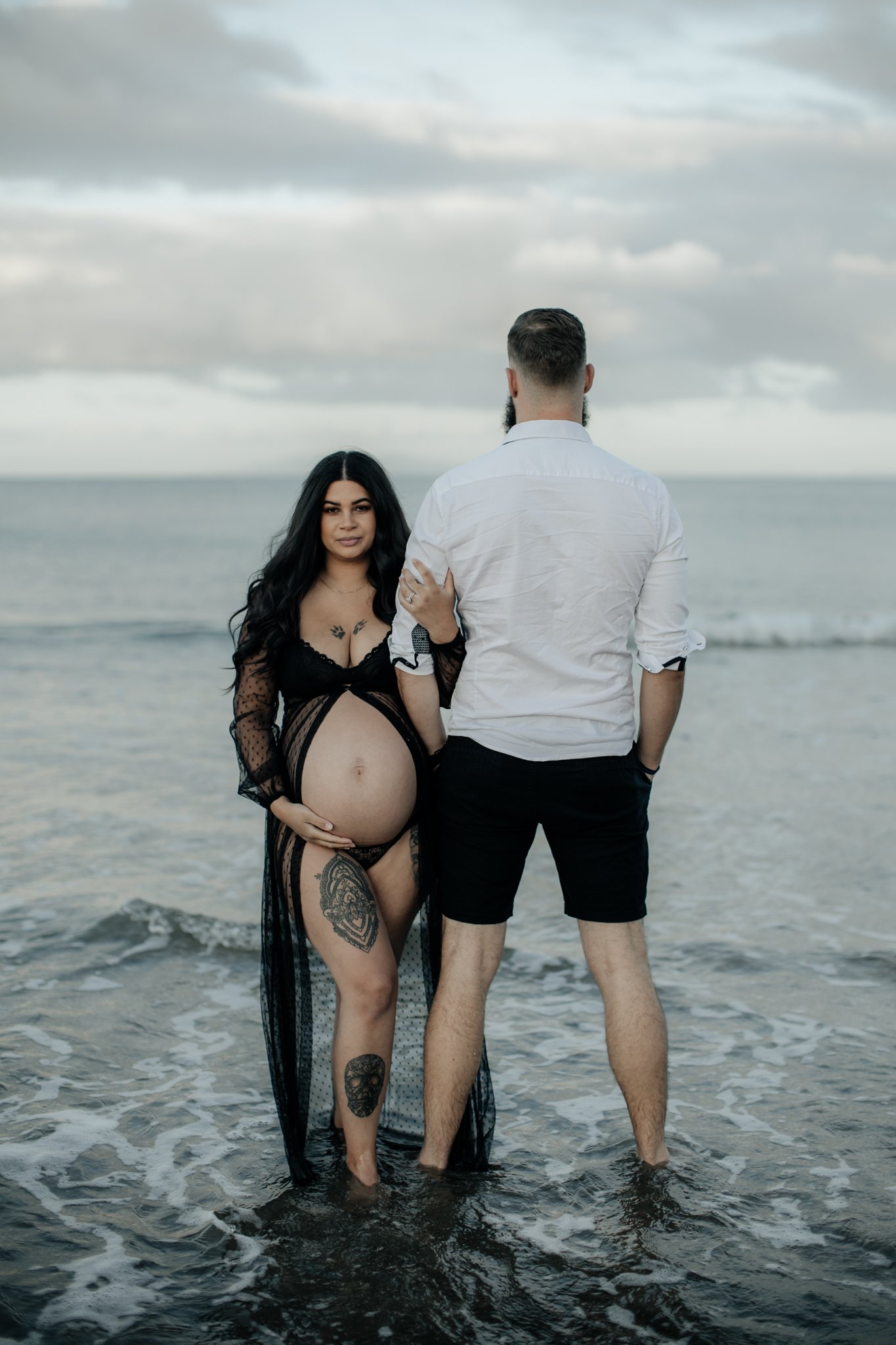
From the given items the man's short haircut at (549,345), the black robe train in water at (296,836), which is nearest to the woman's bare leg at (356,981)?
the black robe train in water at (296,836)

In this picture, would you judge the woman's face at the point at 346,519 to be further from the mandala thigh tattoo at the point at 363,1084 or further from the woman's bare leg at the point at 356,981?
the mandala thigh tattoo at the point at 363,1084

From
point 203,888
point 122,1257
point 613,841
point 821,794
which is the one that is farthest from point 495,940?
point 821,794

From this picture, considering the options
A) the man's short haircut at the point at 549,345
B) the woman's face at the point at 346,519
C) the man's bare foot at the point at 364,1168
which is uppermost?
the man's short haircut at the point at 549,345

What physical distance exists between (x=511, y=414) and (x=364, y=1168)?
7.11 feet

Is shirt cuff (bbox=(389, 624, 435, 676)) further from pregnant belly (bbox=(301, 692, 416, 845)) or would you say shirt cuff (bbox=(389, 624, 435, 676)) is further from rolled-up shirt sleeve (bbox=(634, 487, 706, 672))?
rolled-up shirt sleeve (bbox=(634, 487, 706, 672))

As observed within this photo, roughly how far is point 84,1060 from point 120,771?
4643 millimetres

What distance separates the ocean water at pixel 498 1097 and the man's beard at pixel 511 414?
7.14ft

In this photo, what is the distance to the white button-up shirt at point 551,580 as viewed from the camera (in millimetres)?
3037

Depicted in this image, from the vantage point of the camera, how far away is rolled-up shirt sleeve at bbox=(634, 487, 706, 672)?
3115mm

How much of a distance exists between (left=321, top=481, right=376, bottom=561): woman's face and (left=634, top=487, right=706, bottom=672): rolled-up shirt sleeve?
84 centimetres

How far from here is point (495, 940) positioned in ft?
10.8

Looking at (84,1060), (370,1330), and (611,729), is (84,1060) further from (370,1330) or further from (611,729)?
(611,729)

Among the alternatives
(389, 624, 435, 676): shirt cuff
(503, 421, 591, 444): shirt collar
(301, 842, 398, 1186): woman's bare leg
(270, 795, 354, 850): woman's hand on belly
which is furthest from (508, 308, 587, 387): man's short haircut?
(301, 842, 398, 1186): woman's bare leg

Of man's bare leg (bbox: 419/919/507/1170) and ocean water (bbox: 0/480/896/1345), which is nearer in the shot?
ocean water (bbox: 0/480/896/1345)
